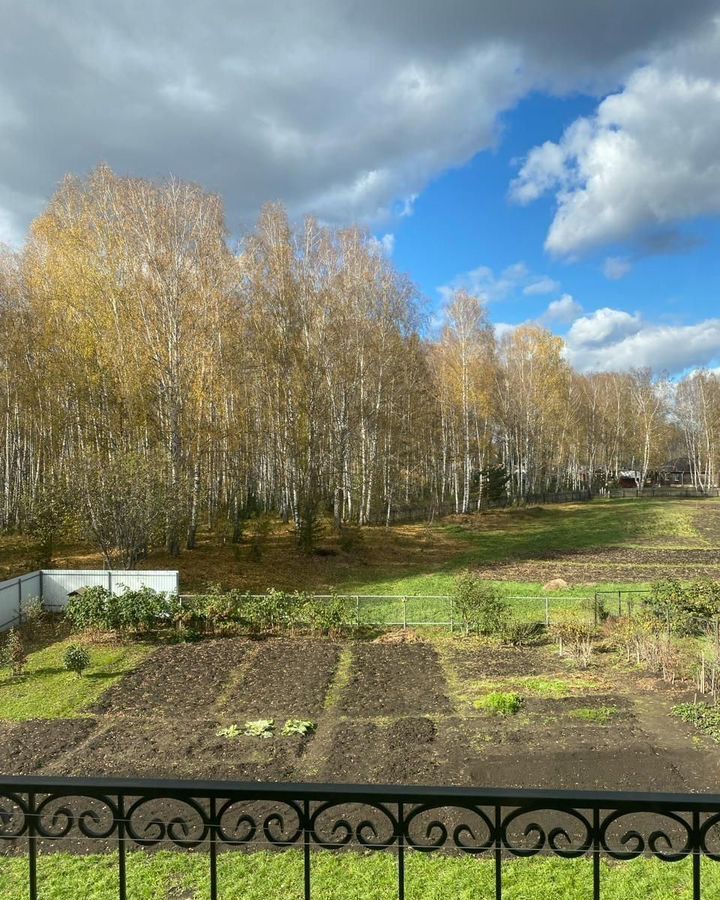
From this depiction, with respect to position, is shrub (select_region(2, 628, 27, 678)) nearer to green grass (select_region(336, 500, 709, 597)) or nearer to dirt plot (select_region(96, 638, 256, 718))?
dirt plot (select_region(96, 638, 256, 718))

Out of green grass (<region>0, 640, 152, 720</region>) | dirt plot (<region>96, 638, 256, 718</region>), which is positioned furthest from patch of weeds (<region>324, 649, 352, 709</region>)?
green grass (<region>0, 640, 152, 720</region>)

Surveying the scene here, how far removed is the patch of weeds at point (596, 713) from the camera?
8.66m

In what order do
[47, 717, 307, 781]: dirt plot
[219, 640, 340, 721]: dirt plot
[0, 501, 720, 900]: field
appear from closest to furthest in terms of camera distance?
1. [0, 501, 720, 900]: field
2. [47, 717, 307, 781]: dirt plot
3. [219, 640, 340, 721]: dirt plot

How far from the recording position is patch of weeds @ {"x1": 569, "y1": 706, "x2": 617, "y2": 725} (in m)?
8.66

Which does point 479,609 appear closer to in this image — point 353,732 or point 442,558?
point 353,732

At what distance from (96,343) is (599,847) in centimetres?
2259

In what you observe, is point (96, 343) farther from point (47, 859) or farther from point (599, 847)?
point (599, 847)

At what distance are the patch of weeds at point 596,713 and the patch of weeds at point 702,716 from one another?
969mm

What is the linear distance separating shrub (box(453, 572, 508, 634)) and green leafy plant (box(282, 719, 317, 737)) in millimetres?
5996

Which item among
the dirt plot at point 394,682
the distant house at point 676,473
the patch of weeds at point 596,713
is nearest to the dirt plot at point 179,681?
the dirt plot at point 394,682

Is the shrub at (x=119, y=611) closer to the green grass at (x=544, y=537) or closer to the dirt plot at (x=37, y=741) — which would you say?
the dirt plot at (x=37, y=741)

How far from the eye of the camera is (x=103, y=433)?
21141 millimetres

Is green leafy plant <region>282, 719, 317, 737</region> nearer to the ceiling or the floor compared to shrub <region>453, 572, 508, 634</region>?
nearer to the floor

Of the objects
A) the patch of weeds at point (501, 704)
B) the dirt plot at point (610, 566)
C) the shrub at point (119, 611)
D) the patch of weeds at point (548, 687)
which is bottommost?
the patch of weeds at point (548, 687)
